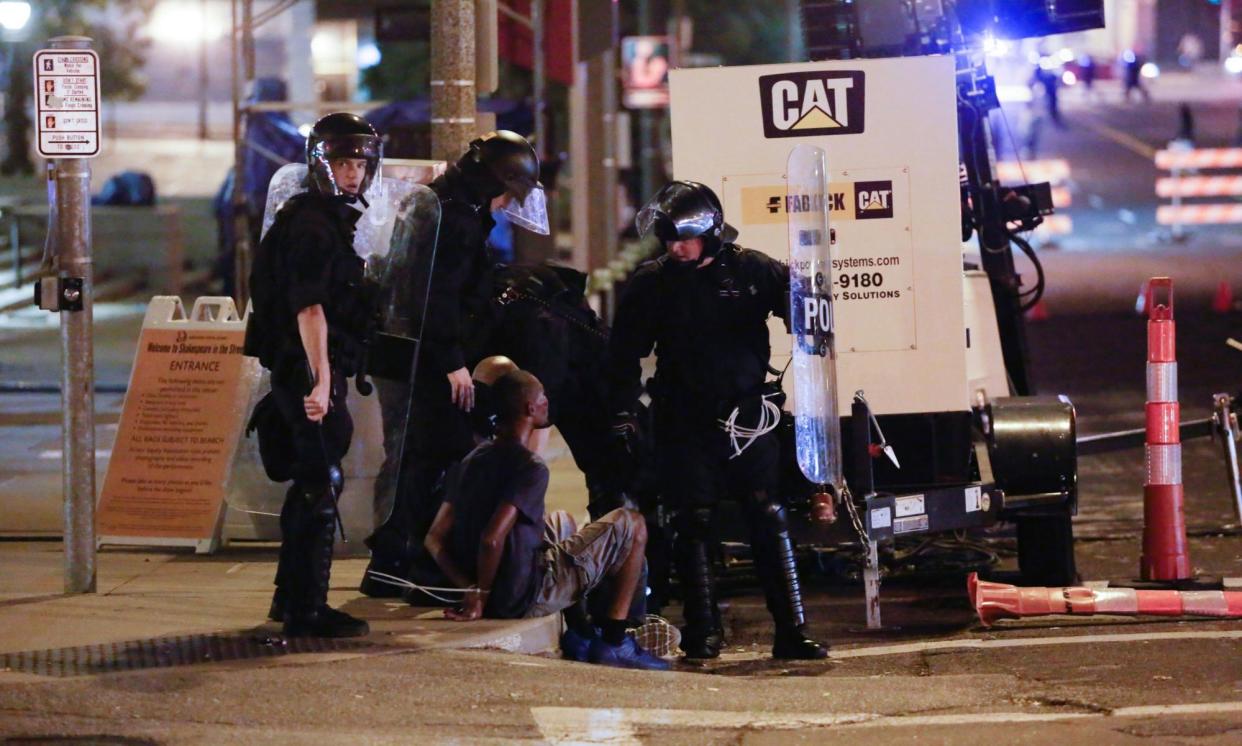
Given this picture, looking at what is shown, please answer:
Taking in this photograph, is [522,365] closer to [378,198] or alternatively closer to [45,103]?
[378,198]

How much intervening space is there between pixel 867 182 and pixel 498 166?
1617 millimetres

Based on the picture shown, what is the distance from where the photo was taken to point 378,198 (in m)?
7.81

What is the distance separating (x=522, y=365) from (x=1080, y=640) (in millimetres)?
2504

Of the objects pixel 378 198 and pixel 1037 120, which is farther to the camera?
pixel 1037 120

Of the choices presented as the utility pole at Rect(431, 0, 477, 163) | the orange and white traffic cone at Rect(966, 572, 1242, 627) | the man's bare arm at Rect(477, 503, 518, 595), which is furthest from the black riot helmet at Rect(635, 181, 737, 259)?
the orange and white traffic cone at Rect(966, 572, 1242, 627)

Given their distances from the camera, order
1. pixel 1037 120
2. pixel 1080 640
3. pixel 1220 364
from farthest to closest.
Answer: pixel 1037 120 → pixel 1220 364 → pixel 1080 640

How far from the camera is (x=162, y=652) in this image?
668cm

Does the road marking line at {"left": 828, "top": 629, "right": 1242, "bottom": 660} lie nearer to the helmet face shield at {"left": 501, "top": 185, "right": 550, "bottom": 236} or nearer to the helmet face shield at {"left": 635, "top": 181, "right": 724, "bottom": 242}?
the helmet face shield at {"left": 635, "top": 181, "right": 724, "bottom": 242}

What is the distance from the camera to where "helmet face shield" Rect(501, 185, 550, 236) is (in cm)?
785

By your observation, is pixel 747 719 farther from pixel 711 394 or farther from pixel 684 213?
pixel 684 213

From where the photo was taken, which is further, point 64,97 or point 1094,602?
point 1094,602

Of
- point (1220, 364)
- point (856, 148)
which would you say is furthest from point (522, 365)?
point (1220, 364)

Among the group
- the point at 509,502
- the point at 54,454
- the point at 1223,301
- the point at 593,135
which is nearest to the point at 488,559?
the point at 509,502

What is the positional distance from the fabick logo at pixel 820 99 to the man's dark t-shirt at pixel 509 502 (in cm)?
201
